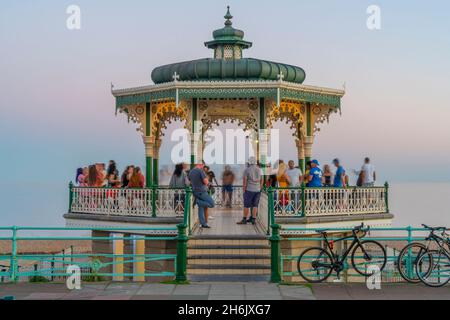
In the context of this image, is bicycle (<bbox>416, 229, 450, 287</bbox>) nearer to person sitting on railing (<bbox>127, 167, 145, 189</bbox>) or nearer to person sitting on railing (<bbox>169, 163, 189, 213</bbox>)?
person sitting on railing (<bbox>169, 163, 189, 213</bbox>)

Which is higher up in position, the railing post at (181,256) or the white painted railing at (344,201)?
the white painted railing at (344,201)

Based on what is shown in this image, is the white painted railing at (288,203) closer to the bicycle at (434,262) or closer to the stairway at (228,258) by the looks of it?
the stairway at (228,258)

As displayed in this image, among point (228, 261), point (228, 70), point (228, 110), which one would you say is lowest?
point (228, 261)

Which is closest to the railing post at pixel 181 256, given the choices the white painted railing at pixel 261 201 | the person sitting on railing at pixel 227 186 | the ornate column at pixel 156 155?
the white painted railing at pixel 261 201

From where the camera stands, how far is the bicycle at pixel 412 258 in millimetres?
12219

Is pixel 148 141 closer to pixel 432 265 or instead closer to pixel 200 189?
pixel 200 189

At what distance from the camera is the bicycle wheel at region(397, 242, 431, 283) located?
12.2m

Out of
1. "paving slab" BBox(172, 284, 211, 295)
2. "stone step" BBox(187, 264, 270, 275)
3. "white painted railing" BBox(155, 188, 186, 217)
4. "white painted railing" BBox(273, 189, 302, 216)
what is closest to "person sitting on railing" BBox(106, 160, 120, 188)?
"white painted railing" BBox(155, 188, 186, 217)

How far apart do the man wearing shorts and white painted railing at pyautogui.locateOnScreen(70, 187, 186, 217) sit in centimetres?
215

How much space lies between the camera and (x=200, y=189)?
56.0 feet

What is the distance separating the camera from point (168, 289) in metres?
11.8

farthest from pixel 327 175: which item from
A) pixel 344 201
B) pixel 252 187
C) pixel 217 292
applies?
pixel 217 292

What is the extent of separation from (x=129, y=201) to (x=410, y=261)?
31.8ft

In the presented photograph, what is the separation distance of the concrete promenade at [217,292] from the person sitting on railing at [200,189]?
4.81 metres
